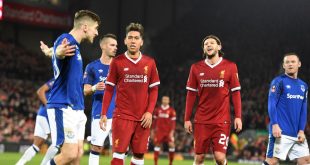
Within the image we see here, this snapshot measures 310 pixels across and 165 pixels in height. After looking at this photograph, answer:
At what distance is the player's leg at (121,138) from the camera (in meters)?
7.56

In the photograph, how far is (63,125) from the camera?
662 cm

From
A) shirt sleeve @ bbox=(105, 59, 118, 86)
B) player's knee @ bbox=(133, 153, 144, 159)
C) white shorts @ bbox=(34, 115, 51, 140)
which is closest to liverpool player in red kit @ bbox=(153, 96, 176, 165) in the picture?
white shorts @ bbox=(34, 115, 51, 140)

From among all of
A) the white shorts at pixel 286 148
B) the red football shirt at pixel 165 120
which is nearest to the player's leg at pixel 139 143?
the white shorts at pixel 286 148

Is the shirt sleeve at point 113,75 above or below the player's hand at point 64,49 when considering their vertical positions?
below

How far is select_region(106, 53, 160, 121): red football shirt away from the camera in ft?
25.2

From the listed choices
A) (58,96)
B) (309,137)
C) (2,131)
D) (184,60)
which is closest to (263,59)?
(184,60)

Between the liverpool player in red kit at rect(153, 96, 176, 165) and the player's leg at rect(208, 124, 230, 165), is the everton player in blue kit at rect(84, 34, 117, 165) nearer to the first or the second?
the player's leg at rect(208, 124, 230, 165)

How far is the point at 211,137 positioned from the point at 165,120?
10098mm

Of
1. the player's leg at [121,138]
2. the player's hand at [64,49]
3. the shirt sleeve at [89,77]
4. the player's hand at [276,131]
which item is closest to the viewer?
the player's hand at [64,49]

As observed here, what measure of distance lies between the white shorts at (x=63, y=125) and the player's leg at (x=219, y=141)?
228 centimetres

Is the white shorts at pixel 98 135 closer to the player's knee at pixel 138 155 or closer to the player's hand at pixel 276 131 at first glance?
the player's knee at pixel 138 155

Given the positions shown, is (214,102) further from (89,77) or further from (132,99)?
(89,77)

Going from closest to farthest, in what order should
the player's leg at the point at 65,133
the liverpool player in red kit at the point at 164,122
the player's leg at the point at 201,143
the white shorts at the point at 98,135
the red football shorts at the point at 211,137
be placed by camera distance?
the player's leg at the point at 65,133 < the red football shorts at the point at 211,137 < the player's leg at the point at 201,143 < the white shorts at the point at 98,135 < the liverpool player in red kit at the point at 164,122

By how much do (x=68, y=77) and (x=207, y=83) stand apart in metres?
2.41
